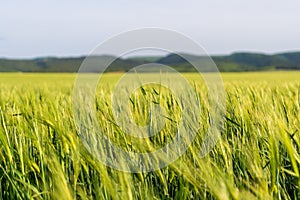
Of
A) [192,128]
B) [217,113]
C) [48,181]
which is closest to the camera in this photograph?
[48,181]

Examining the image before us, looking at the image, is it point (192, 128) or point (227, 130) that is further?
point (227, 130)

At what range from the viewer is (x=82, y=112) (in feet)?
4.96

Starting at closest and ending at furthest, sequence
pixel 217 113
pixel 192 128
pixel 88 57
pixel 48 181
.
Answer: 1. pixel 48 181
2. pixel 192 128
3. pixel 88 57
4. pixel 217 113

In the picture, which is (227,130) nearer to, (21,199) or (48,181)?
(48,181)

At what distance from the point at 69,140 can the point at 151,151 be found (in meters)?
0.21

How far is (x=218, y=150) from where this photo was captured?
1213mm

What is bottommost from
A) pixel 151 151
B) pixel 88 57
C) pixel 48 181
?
pixel 48 181

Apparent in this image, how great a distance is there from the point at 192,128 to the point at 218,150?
131 millimetres

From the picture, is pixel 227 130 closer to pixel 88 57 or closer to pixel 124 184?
pixel 88 57

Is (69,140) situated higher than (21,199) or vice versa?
(69,140)

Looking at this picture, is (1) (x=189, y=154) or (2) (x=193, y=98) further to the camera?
(2) (x=193, y=98)

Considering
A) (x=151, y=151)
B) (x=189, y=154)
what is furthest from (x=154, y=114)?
(x=151, y=151)

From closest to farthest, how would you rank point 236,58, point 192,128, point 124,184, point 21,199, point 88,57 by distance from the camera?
point 124,184 → point 21,199 → point 192,128 → point 88,57 → point 236,58

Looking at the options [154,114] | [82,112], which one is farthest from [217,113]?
[82,112]
